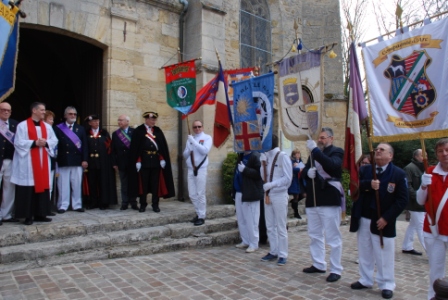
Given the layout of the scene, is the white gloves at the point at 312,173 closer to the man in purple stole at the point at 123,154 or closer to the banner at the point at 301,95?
the banner at the point at 301,95

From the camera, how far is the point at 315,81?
17.4 ft

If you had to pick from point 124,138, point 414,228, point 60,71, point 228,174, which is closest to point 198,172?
point 124,138

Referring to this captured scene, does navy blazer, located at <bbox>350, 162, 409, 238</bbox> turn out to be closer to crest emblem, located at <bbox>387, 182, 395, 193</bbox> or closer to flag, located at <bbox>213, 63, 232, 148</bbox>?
crest emblem, located at <bbox>387, 182, 395, 193</bbox>

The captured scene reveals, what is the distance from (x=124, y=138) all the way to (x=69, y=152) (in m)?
1.09

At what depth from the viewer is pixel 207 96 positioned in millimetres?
7340

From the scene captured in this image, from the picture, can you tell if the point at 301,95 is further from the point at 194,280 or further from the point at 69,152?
the point at 69,152

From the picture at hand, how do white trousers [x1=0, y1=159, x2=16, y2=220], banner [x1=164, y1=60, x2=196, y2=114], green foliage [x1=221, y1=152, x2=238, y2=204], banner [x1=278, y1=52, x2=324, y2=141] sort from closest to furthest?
1. banner [x1=278, y1=52, x2=324, y2=141]
2. white trousers [x1=0, y1=159, x2=16, y2=220]
3. banner [x1=164, y1=60, x2=196, y2=114]
4. green foliage [x1=221, y1=152, x2=238, y2=204]

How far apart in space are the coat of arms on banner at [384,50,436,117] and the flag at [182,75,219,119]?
356 centimetres

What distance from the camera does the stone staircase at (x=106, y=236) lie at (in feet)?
16.6

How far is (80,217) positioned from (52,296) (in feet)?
8.80

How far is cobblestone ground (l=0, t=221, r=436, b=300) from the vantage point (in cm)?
416

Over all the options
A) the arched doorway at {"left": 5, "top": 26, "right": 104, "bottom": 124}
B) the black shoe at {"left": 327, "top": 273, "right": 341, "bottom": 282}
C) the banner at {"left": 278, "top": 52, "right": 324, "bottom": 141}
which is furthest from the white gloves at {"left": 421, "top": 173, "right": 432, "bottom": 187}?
the arched doorway at {"left": 5, "top": 26, "right": 104, "bottom": 124}

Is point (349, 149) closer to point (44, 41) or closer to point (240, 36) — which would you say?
point (240, 36)

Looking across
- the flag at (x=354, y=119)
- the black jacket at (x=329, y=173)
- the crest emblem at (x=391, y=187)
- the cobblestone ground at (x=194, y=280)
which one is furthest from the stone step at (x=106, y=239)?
the crest emblem at (x=391, y=187)
